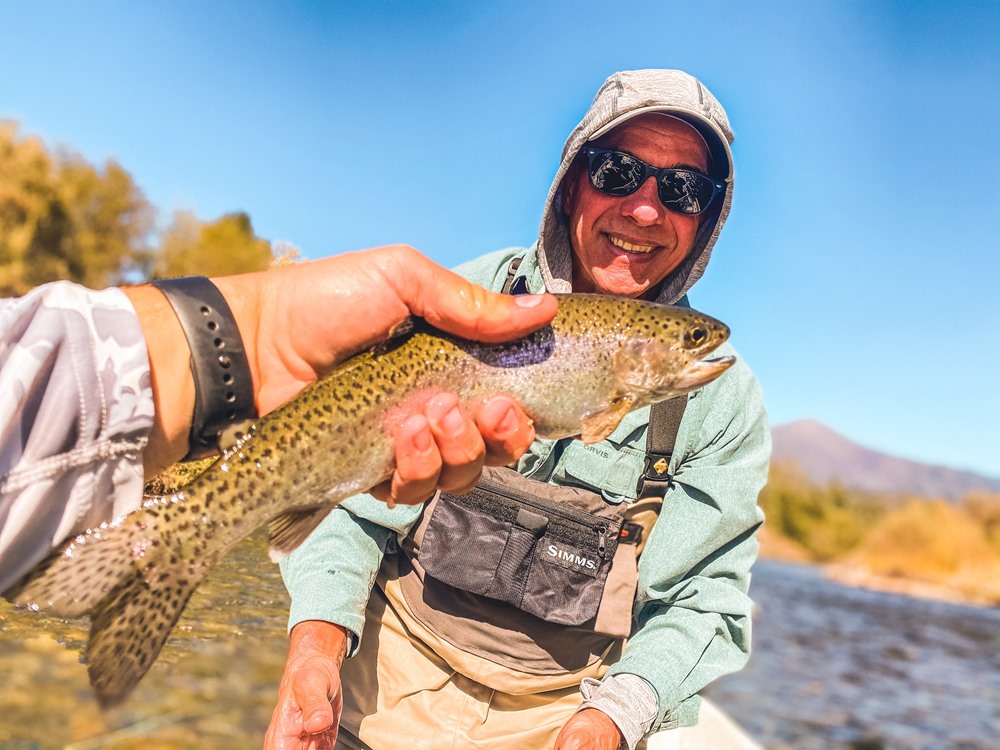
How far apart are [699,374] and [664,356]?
18cm

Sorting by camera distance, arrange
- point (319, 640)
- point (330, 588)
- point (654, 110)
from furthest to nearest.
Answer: point (654, 110) < point (330, 588) < point (319, 640)

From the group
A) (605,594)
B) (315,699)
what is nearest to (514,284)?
(605,594)

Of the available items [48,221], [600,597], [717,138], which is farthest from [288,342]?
[48,221]

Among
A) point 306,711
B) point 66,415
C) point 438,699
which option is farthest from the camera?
point 438,699

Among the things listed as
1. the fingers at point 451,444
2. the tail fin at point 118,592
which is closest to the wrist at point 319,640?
the fingers at point 451,444

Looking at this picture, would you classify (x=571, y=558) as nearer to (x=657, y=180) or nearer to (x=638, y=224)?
(x=638, y=224)

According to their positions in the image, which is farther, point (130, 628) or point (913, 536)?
point (913, 536)

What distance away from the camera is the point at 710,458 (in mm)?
4059

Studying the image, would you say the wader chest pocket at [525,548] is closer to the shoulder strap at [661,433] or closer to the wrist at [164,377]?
the shoulder strap at [661,433]

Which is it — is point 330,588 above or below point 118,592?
below

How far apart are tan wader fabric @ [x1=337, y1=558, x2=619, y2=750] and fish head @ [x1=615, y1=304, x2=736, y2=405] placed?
5.77 feet

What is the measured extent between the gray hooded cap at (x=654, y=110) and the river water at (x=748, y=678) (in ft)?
9.62

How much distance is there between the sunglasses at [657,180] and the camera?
428 cm

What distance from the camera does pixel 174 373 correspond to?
2459 millimetres
